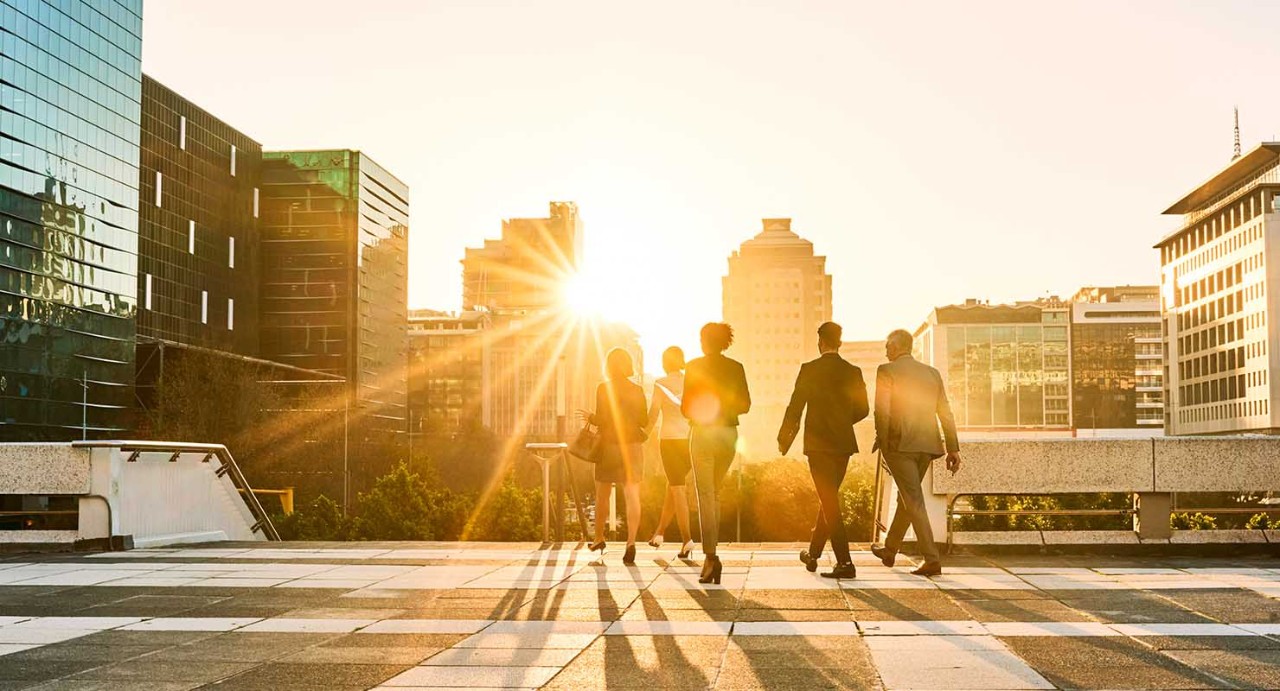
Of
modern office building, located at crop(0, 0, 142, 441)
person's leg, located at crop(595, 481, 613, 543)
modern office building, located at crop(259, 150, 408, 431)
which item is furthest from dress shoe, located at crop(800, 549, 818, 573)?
modern office building, located at crop(259, 150, 408, 431)

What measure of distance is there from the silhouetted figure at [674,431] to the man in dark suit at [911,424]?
6.68ft

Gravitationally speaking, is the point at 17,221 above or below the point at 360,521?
above

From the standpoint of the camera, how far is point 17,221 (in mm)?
77125

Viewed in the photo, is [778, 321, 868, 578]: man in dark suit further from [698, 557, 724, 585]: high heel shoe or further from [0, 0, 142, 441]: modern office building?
[0, 0, 142, 441]: modern office building

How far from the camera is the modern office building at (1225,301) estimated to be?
11669 cm

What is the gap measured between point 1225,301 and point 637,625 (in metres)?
135

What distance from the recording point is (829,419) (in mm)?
9711

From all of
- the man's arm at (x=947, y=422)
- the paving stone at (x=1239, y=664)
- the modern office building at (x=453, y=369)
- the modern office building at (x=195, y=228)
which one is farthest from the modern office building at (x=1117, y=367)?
the paving stone at (x=1239, y=664)

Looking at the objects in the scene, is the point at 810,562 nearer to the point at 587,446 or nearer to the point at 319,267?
the point at 587,446

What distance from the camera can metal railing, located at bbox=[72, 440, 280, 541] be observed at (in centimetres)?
1291

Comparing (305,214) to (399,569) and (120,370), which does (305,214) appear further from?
(399,569)

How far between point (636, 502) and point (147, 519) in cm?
567

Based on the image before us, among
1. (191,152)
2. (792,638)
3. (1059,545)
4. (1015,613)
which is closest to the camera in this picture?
(792,638)

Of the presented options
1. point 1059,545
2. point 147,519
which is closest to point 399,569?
point 147,519
